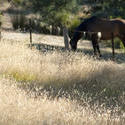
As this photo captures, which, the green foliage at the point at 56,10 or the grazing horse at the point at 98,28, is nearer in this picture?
the grazing horse at the point at 98,28

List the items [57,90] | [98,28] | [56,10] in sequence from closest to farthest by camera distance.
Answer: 1. [57,90]
2. [98,28]
3. [56,10]

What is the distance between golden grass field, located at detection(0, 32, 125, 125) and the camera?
4.85 meters

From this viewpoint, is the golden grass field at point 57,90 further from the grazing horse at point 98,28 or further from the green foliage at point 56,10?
the green foliage at point 56,10

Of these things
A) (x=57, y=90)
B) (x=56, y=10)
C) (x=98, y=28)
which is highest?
(x=56, y=10)

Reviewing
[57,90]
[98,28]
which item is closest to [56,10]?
[98,28]

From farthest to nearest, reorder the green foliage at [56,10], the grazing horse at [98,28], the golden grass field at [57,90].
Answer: the green foliage at [56,10], the grazing horse at [98,28], the golden grass field at [57,90]

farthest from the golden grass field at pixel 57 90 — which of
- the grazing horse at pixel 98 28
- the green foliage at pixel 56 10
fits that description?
the green foliage at pixel 56 10

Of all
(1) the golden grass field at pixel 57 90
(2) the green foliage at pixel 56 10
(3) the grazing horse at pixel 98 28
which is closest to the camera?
(1) the golden grass field at pixel 57 90

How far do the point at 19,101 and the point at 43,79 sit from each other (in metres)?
2.85

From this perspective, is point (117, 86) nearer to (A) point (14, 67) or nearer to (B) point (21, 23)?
(A) point (14, 67)

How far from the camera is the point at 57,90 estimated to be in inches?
288

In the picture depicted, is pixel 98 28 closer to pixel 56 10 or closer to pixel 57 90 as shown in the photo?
pixel 56 10

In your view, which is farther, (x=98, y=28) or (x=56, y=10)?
(x=56, y=10)

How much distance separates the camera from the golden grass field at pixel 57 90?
485cm
